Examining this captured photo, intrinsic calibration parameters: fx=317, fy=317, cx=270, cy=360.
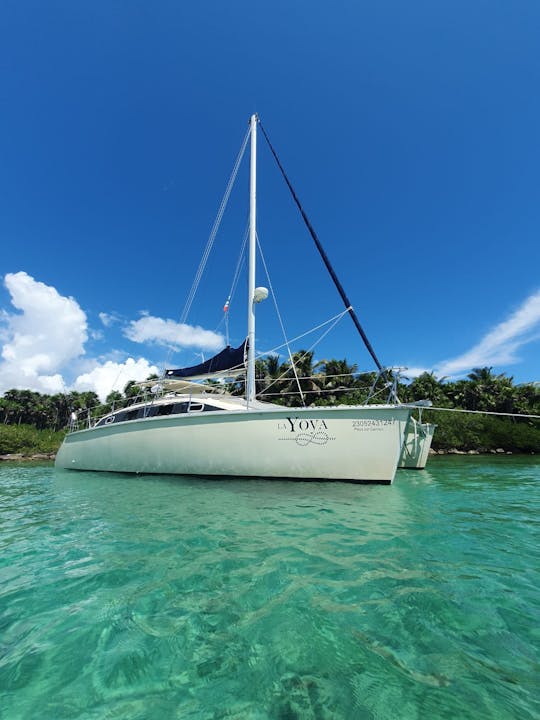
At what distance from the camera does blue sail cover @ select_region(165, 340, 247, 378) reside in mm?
9398

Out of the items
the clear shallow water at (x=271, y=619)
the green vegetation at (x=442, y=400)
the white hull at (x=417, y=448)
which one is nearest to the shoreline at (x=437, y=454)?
the green vegetation at (x=442, y=400)

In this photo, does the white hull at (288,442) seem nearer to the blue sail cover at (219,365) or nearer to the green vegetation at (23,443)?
the blue sail cover at (219,365)

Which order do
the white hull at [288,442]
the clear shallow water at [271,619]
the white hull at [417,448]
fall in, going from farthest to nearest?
the white hull at [417,448], the white hull at [288,442], the clear shallow water at [271,619]

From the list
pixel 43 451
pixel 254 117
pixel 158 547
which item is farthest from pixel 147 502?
pixel 43 451

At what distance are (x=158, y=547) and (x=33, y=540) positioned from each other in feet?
5.48

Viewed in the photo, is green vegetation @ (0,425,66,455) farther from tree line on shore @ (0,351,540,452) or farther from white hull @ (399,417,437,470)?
white hull @ (399,417,437,470)

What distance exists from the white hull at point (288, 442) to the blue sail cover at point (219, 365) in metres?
2.27

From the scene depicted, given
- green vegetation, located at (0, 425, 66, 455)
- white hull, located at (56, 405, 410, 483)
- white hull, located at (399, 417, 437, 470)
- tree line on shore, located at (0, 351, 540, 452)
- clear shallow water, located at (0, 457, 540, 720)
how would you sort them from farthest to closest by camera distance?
Result: green vegetation, located at (0, 425, 66, 455) < tree line on shore, located at (0, 351, 540, 452) < white hull, located at (399, 417, 437, 470) < white hull, located at (56, 405, 410, 483) < clear shallow water, located at (0, 457, 540, 720)

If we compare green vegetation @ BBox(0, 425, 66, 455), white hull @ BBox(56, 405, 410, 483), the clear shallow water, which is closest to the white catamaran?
white hull @ BBox(56, 405, 410, 483)

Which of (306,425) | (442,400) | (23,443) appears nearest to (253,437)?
(306,425)

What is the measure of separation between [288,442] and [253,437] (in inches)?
32.3

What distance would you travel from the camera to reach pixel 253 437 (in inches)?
284

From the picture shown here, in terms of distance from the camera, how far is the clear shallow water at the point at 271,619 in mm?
1431

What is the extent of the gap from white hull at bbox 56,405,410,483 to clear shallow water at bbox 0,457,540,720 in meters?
2.39
